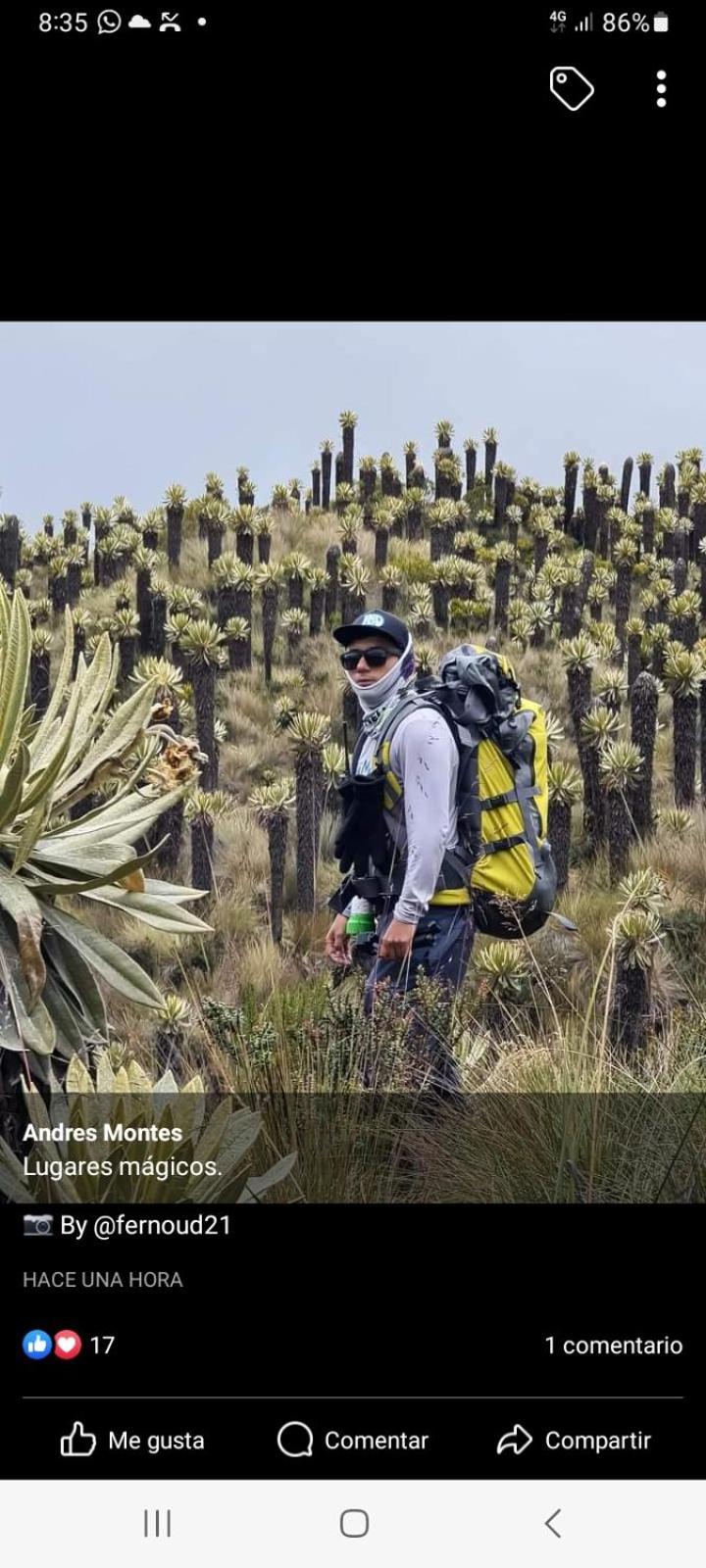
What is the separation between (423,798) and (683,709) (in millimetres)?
3433

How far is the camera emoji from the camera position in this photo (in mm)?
2406

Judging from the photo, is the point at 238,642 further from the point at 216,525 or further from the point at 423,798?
the point at 423,798

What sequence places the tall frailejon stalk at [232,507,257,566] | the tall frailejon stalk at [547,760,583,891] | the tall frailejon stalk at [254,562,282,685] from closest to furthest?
the tall frailejon stalk at [547,760,583,891], the tall frailejon stalk at [254,562,282,685], the tall frailejon stalk at [232,507,257,566]

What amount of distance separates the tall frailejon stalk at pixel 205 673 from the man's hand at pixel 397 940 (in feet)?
8.73

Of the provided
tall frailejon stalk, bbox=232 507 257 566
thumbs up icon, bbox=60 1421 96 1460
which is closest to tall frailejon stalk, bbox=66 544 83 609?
tall frailejon stalk, bbox=232 507 257 566

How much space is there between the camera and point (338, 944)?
4609 mm

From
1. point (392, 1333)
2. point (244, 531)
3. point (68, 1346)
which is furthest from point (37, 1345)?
point (244, 531)

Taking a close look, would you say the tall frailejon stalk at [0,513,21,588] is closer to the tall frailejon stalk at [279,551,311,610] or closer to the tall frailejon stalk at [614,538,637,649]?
the tall frailejon stalk at [279,551,311,610]

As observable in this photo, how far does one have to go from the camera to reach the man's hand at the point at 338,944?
456 cm

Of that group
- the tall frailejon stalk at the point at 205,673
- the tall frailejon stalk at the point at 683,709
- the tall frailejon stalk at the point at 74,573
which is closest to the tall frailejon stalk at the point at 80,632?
the tall frailejon stalk at the point at 74,573

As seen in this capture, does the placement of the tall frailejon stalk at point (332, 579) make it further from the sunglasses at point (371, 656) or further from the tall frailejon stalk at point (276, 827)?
the sunglasses at point (371, 656)
